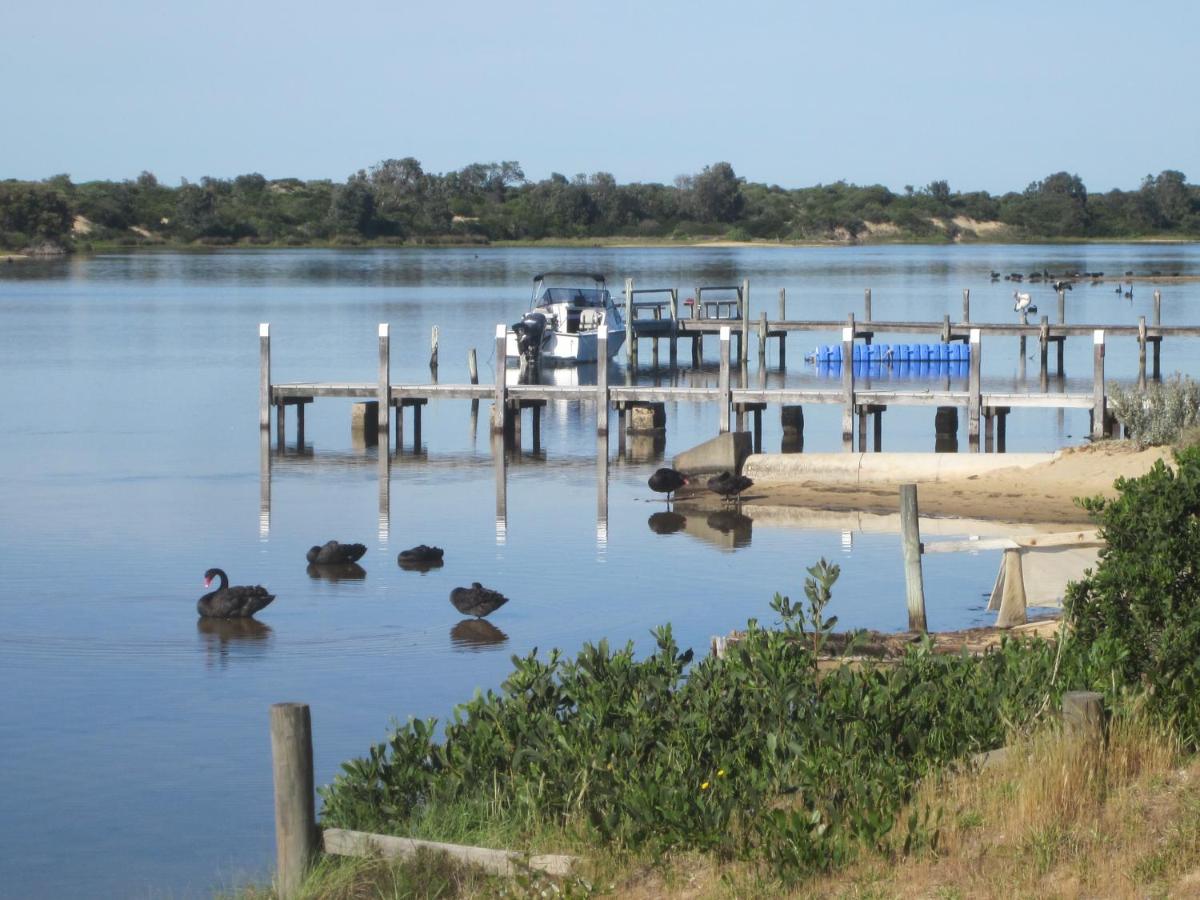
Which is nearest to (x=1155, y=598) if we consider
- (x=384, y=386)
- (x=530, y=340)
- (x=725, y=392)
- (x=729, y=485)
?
(x=729, y=485)

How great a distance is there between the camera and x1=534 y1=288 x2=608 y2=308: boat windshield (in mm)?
48250

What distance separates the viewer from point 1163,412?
23.9m

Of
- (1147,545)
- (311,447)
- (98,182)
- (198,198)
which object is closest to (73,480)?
(311,447)

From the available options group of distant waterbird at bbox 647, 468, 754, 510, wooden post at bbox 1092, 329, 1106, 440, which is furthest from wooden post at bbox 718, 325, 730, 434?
wooden post at bbox 1092, 329, 1106, 440

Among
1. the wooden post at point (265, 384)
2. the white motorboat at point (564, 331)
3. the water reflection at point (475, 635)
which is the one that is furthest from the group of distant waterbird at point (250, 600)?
the white motorboat at point (564, 331)

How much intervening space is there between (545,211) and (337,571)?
150m

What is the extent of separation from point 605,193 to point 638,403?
135336 mm

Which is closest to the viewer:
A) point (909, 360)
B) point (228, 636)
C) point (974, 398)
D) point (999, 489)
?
point (228, 636)

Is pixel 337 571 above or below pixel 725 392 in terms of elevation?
below

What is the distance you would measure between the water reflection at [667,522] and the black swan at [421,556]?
3560mm

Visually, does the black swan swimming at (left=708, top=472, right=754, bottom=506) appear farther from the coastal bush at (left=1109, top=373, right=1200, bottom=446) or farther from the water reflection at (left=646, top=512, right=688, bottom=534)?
the coastal bush at (left=1109, top=373, right=1200, bottom=446)

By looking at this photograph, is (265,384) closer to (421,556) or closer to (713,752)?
(421,556)

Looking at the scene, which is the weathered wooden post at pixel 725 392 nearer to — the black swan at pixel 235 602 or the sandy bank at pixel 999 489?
the sandy bank at pixel 999 489

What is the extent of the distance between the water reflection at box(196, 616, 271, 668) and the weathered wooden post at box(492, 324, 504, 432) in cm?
1214
